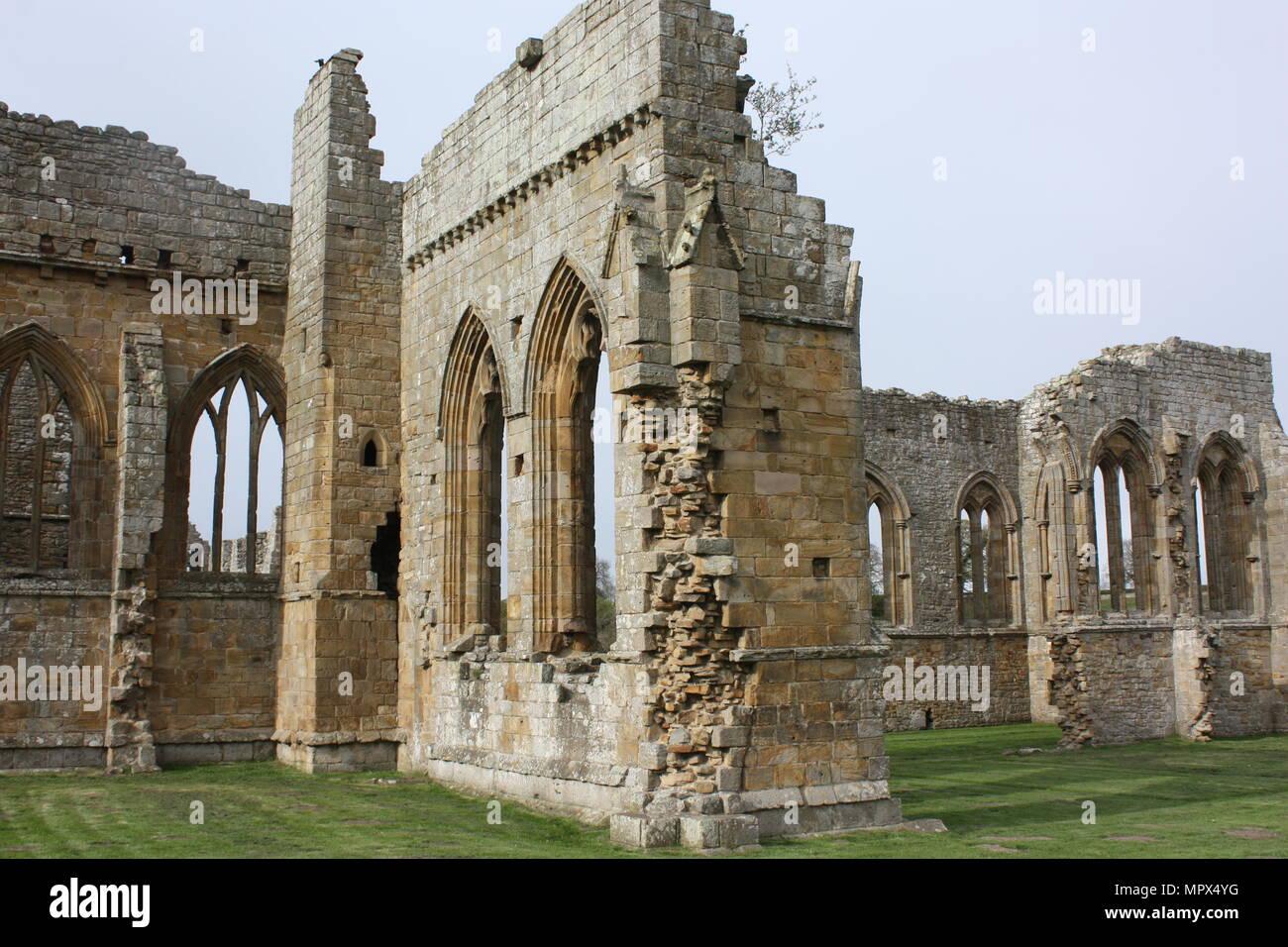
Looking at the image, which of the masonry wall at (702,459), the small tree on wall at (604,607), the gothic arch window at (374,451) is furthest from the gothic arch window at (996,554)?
the masonry wall at (702,459)

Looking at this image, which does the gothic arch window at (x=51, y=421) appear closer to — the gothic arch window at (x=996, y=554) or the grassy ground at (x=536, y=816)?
the grassy ground at (x=536, y=816)

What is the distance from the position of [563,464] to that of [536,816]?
347 cm

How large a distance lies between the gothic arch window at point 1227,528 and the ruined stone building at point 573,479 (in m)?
0.06

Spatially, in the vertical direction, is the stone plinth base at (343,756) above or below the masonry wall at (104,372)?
below

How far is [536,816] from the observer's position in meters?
12.3

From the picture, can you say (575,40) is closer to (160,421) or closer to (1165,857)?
(160,421)

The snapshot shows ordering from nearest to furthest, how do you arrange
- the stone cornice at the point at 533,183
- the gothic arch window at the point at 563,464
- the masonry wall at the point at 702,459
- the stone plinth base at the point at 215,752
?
the masonry wall at the point at 702,459
the stone cornice at the point at 533,183
the gothic arch window at the point at 563,464
the stone plinth base at the point at 215,752

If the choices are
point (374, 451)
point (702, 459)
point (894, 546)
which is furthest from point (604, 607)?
point (702, 459)

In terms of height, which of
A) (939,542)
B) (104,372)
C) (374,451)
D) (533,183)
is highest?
(533,183)

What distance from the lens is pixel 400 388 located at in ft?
56.5

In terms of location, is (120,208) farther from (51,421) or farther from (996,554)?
(996,554)

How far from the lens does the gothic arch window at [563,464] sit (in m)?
13.3

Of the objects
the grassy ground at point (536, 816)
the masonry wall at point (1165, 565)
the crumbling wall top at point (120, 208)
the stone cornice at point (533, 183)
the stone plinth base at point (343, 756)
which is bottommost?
the grassy ground at point (536, 816)

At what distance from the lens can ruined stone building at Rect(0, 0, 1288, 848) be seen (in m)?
11.3
